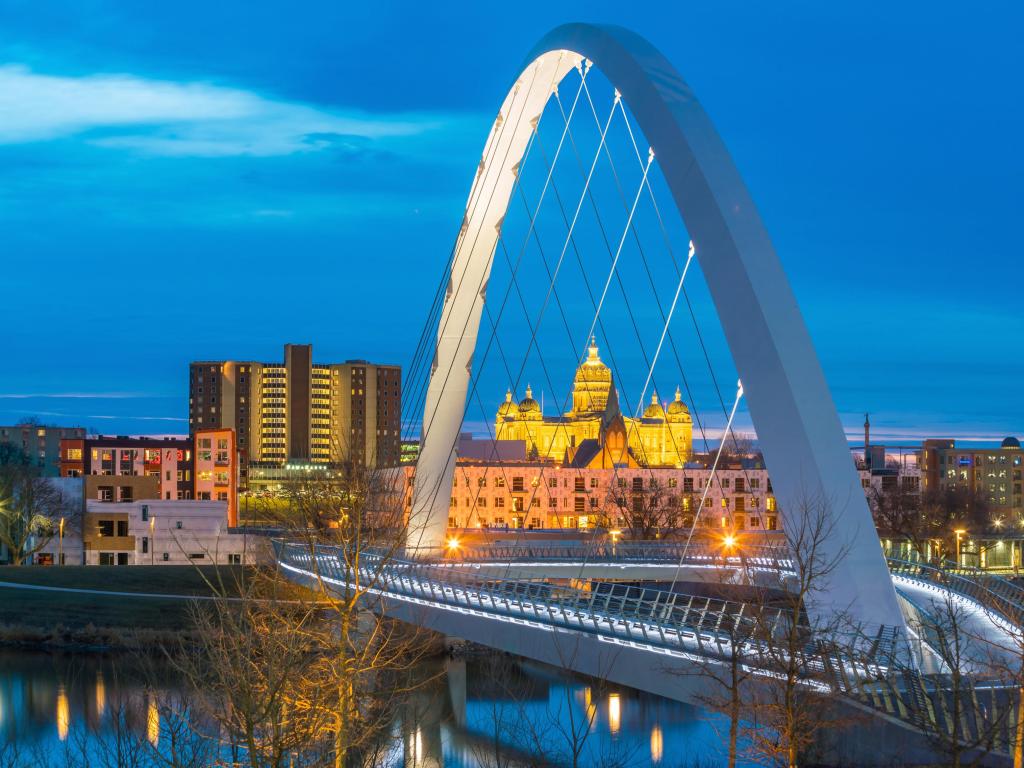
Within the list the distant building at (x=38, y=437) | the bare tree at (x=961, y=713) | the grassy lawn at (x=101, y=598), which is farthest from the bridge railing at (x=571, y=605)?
the distant building at (x=38, y=437)

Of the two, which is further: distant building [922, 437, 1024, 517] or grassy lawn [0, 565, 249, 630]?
distant building [922, 437, 1024, 517]

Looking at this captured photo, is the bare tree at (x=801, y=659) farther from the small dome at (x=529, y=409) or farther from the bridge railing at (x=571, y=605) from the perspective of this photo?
the small dome at (x=529, y=409)

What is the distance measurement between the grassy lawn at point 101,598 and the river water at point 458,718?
5141 millimetres

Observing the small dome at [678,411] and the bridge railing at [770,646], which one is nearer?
the bridge railing at [770,646]

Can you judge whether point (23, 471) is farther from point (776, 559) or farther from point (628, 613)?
point (628, 613)

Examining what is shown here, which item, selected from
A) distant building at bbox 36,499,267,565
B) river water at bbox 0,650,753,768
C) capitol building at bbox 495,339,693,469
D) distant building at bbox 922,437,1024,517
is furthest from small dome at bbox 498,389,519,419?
river water at bbox 0,650,753,768

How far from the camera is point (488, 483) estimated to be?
10644 centimetres

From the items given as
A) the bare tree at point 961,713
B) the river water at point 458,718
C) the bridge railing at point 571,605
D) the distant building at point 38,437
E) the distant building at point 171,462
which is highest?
the distant building at point 38,437

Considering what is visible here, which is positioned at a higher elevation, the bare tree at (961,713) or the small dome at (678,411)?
the small dome at (678,411)

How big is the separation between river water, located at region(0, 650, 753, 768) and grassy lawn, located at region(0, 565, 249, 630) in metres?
5.14

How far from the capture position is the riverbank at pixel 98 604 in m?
51.2

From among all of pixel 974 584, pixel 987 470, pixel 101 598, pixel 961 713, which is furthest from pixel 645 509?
pixel 987 470

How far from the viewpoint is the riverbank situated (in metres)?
51.2

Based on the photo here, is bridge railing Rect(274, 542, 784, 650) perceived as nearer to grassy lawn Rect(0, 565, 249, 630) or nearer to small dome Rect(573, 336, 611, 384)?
grassy lawn Rect(0, 565, 249, 630)
